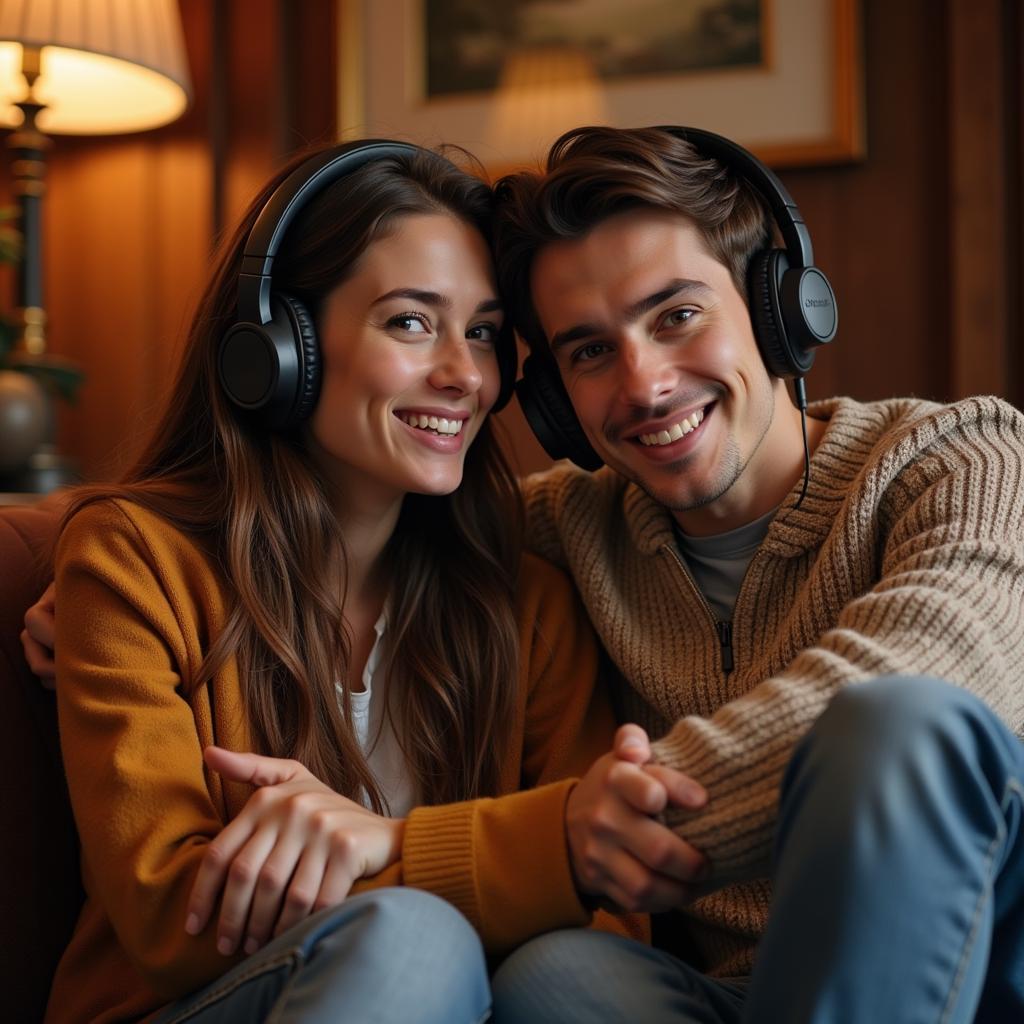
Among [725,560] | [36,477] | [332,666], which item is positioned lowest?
[332,666]

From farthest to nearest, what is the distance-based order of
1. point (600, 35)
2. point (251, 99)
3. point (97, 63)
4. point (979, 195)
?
point (251, 99), point (97, 63), point (600, 35), point (979, 195)

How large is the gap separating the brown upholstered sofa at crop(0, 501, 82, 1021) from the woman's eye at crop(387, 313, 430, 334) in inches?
18.7

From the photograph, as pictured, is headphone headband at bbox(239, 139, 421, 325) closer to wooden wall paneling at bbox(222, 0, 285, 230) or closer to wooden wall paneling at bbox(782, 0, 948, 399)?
wooden wall paneling at bbox(782, 0, 948, 399)

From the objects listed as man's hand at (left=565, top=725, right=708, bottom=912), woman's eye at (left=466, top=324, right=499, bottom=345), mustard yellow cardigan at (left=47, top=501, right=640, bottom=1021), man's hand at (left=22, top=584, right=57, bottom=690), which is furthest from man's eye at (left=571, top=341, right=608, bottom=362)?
man's hand at (left=22, top=584, right=57, bottom=690)

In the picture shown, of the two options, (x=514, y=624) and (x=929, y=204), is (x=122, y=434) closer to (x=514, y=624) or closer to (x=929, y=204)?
(x=514, y=624)

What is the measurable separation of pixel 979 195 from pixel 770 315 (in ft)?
2.73

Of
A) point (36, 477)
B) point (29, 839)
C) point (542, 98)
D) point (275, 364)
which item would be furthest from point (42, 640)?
point (542, 98)

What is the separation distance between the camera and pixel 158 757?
101cm

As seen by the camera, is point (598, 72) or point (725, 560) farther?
point (598, 72)

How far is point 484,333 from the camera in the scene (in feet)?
4.33

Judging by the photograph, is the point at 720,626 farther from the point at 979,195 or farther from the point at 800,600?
the point at 979,195

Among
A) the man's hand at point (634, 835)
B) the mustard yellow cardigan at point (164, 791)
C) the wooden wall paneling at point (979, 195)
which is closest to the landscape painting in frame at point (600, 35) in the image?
the wooden wall paneling at point (979, 195)

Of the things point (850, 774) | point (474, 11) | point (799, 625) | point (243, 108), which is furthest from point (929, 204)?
point (850, 774)

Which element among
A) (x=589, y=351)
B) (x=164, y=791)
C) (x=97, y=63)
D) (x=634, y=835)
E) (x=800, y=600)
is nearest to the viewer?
(x=634, y=835)
